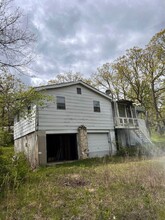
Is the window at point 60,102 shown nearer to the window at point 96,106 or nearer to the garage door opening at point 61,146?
the window at point 96,106

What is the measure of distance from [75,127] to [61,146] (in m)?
4.81

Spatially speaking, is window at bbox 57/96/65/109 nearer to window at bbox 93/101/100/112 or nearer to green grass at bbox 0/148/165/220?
window at bbox 93/101/100/112

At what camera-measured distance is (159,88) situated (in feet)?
88.9

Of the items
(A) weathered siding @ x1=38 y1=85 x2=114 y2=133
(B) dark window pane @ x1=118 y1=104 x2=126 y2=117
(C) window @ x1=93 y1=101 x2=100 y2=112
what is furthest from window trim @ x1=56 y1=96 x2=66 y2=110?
(B) dark window pane @ x1=118 y1=104 x2=126 y2=117

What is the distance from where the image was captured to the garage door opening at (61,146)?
17.5m

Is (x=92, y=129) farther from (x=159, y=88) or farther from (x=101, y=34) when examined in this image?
(x=159, y=88)

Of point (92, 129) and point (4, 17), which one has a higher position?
point (4, 17)

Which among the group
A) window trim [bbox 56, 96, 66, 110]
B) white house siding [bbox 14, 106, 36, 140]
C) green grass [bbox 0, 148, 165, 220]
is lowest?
green grass [bbox 0, 148, 165, 220]

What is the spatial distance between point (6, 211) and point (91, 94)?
41.6 feet

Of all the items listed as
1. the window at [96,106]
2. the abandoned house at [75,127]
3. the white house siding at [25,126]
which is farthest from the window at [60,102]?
the window at [96,106]

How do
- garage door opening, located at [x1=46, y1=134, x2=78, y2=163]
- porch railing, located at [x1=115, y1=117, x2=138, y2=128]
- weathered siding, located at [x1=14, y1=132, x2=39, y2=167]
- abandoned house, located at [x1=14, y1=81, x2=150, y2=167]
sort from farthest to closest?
garage door opening, located at [x1=46, y1=134, x2=78, y2=163]
porch railing, located at [x1=115, y1=117, x2=138, y2=128]
abandoned house, located at [x1=14, y1=81, x2=150, y2=167]
weathered siding, located at [x1=14, y1=132, x2=39, y2=167]

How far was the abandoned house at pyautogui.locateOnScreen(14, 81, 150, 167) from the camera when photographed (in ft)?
40.4

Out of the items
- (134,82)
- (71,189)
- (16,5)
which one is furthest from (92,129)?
(134,82)

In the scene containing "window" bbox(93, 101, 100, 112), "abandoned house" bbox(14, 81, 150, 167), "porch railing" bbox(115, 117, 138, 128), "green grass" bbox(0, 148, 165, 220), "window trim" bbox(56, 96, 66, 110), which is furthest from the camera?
"porch railing" bbox(115, 117, 138, 128)
